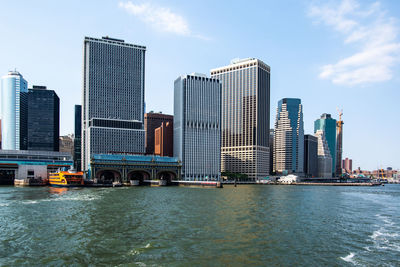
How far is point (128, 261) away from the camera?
120ft

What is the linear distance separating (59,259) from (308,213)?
5985 centimetres

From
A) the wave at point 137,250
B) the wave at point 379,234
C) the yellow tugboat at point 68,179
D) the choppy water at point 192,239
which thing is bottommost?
the yellow tugboat at point 68,179

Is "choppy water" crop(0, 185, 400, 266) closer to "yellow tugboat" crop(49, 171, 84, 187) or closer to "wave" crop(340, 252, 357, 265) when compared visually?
"wave" crop(340, 252, 357, 265)

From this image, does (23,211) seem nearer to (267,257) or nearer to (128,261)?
(128,261)

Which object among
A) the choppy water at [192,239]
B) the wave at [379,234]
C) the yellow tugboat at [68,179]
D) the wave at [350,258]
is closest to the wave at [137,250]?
the choppy water at [192,239]

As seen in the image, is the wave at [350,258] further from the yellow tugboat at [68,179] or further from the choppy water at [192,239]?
the yellow tugboat at [68,179]

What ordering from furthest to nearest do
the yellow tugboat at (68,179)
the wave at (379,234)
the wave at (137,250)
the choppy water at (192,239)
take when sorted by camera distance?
the yellow tugboat at (68,179) → the wave at (379,234) → the wave at (137,250) → the choppy water at (192,239)

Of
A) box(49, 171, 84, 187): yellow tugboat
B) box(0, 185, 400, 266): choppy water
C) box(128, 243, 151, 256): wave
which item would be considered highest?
box(128, 243, 151, 256): wave

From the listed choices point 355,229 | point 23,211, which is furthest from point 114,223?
point 355,229

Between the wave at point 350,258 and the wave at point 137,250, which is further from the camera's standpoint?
the wave at point 137,250

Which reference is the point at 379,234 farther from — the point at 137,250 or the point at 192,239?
the point at 137,250

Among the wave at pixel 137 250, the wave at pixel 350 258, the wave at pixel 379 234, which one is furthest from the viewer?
the wave at pixel 379 234

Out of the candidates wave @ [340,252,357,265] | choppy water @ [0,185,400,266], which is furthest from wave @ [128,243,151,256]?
wave @ [340,252,357,265]

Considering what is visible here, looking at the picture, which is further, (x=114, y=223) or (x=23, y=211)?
(x=23, y=211)
